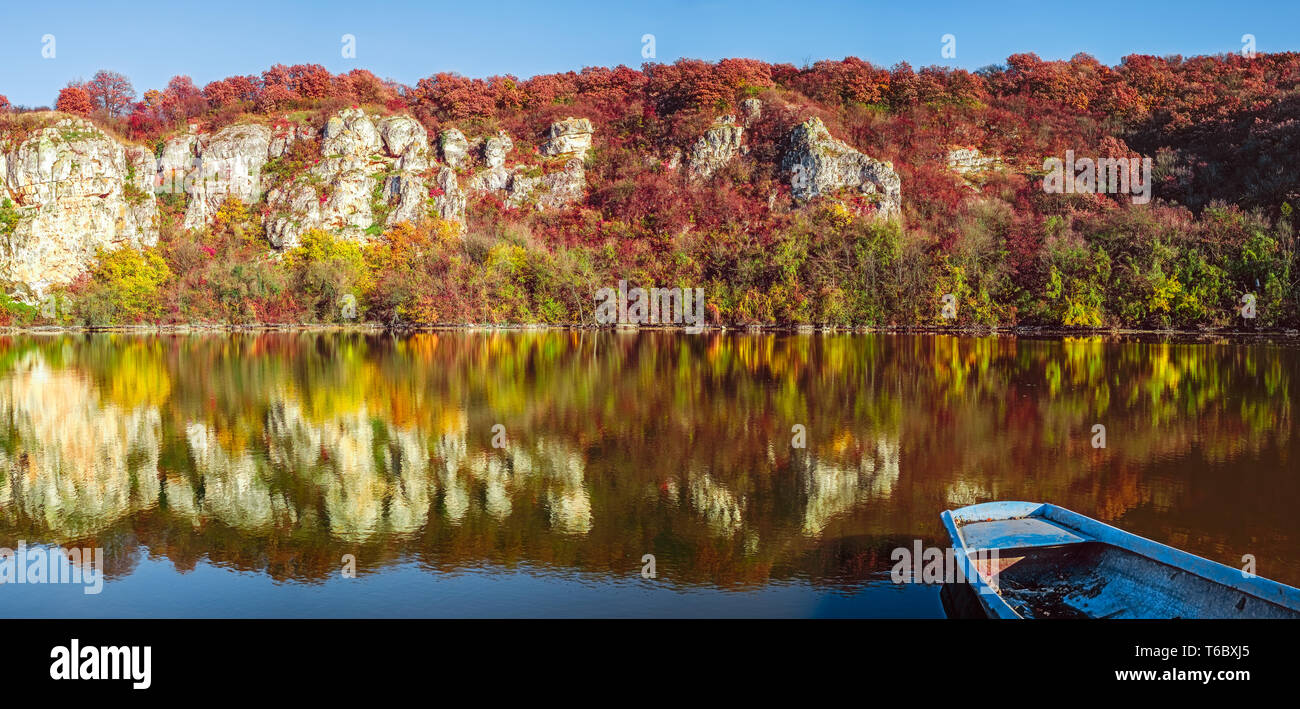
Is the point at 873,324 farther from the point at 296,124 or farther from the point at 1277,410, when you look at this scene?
the point at 296,124

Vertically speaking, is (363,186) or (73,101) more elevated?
(73,101)

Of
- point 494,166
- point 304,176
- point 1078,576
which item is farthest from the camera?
point 494,166

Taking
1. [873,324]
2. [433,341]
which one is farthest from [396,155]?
[873,324]

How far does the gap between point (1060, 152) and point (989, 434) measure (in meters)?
66.1

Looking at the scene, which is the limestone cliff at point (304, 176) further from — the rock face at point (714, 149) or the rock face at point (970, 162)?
the rock face at point (970, 162)

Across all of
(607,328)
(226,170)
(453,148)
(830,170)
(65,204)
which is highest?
(453,148)

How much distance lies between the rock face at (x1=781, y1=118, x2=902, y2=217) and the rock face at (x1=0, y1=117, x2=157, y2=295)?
181 feet

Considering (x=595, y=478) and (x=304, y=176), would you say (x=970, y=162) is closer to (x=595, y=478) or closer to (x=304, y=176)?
(x=304, y=176)

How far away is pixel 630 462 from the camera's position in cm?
1579

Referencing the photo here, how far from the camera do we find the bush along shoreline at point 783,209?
54000 millimetres

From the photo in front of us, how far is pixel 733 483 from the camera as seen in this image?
14.3 meters

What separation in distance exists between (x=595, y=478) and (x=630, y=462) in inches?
52.9

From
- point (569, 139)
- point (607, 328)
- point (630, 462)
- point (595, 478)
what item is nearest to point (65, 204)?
point (569, 139)

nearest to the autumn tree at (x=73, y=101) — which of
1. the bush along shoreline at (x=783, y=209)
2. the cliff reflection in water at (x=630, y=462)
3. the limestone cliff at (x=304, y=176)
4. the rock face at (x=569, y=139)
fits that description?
the bush along shoreline at (x=783, y=209)
